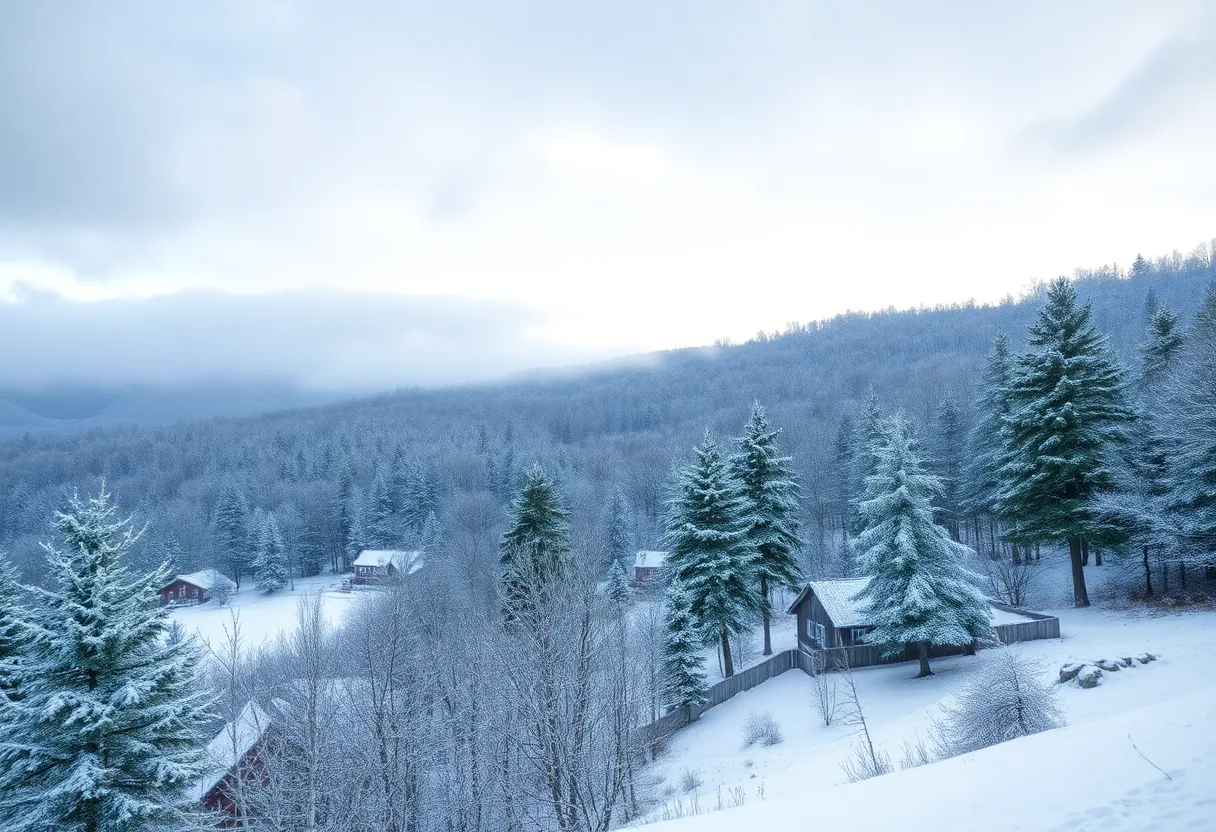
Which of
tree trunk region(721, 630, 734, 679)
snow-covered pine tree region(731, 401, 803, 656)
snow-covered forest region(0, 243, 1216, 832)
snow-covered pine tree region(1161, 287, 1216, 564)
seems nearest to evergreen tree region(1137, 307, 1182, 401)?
snow-covered forest region(0, 243, 1216, 832)

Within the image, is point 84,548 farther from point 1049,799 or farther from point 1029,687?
point 1029,687

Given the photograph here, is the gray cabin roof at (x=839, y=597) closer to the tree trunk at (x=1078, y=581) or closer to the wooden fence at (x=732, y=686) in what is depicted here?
the wooden fence at (x=732, y=686)

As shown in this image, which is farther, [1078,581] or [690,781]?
[1078,581]

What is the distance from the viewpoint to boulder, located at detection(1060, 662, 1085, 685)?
58.9 ft

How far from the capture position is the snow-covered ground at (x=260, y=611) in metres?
50.3

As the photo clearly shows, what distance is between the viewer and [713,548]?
95.9 feet

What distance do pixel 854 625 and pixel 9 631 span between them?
30613 millimetres

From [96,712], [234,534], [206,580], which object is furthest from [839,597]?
[234,534]

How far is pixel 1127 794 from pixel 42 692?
19.1 meters

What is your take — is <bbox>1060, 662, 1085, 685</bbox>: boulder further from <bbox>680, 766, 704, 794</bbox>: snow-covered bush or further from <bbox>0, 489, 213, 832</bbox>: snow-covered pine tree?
<bbox>0, 489, 213, 832</bbox>: snow-covered pine tree

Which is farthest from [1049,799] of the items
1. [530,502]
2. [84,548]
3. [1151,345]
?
[1151,345]

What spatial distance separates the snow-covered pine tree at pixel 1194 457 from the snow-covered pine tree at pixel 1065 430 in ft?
7.03

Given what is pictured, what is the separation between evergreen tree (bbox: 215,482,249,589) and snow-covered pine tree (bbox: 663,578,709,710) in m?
73.0

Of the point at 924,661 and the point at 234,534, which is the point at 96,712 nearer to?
the point at 924,661
